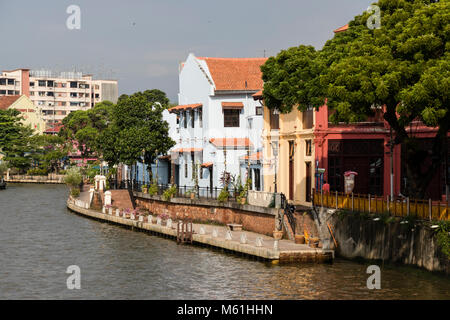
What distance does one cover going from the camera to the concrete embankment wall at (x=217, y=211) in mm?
48500

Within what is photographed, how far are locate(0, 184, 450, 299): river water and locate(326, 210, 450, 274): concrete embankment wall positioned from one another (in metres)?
0.57

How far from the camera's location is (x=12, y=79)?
19962 cm

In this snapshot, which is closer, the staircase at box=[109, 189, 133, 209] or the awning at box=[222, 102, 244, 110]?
the awning at box=[222, 102, 244, 110]

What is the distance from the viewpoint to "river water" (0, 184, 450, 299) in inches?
1368

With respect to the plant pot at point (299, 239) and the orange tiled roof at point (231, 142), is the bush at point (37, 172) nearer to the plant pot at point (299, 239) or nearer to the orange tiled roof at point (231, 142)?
the orange tiled roof at point (231, 142)

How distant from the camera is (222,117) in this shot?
6431 cm

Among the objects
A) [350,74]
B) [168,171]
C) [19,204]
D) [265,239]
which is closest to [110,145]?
[168,171]

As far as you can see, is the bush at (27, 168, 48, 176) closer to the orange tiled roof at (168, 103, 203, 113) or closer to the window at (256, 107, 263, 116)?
the orange tiled roof at (168, 103, 203, 113)

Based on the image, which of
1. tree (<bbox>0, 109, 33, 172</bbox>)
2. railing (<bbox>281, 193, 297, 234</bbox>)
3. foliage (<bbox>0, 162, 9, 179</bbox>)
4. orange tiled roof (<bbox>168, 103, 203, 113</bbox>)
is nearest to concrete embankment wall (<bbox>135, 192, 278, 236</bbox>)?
railing (<bbox>281, 193, 297, 234</bbox>)

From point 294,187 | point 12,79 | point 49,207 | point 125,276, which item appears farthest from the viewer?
point 12,79

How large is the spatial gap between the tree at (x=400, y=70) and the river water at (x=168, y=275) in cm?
636

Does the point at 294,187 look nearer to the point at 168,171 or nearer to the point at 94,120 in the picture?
the point at 168,171

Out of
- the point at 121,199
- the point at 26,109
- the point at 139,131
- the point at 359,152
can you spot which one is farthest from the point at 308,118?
the point at 26,109
